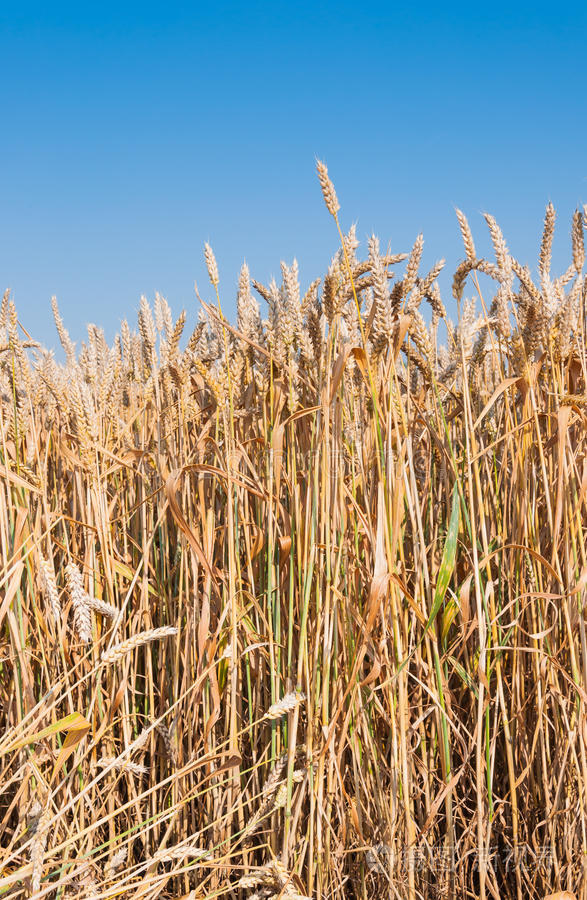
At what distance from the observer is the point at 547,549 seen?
1367mm

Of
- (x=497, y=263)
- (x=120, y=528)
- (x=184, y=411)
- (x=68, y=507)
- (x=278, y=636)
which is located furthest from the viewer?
(x=68, y=507)

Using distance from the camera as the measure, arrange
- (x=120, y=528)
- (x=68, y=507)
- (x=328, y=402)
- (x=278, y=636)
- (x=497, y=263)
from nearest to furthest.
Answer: (x=328, y=402) → (x=278, y=636) → (x=497, y=263) → (x=120, y=528) → (x=68, y=507)

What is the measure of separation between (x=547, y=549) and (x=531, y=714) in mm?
339

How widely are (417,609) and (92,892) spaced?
2.46 feet

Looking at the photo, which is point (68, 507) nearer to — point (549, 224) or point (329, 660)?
point (329, 660)

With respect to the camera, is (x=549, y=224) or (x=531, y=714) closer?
(x=531, y=714)

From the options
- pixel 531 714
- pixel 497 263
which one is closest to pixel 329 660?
pixel 531 714

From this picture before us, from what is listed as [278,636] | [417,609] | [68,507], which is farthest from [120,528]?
[417,609]

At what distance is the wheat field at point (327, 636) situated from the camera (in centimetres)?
111

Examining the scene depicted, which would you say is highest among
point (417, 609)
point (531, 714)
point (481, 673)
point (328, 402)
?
point (328, 402)

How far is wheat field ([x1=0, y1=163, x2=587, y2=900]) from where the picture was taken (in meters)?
1.11

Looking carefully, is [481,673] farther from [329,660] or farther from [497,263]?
[497,263]

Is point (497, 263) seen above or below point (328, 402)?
above

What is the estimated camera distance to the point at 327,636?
1.12 m
